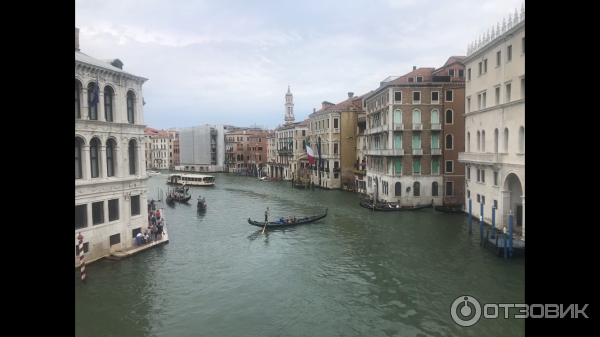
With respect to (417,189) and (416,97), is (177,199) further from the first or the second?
(416,97)

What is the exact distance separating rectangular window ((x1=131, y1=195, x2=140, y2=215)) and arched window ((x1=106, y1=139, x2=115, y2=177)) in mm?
1667

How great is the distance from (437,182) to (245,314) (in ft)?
79.1

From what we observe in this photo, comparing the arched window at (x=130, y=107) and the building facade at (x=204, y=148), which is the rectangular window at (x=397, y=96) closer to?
the arched window at (x=130, y=107)

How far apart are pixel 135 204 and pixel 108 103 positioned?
507 centimetres

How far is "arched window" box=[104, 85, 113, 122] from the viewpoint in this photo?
677 inches

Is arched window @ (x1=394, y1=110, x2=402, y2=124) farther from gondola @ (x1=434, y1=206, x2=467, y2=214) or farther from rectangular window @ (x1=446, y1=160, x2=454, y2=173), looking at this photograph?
gondola @ (x1=434, y1=206, x2=467, y2=214)

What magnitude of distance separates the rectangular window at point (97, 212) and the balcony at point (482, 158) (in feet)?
67.0

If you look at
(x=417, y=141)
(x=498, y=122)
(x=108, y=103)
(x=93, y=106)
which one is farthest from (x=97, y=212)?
(x=417, y=141)

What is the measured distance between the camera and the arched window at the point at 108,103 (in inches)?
677

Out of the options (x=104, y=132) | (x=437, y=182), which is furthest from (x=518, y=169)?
(x=104, y=132)

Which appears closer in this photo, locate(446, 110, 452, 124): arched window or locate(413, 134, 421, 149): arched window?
locate(446, 110, 452, 124): arched window

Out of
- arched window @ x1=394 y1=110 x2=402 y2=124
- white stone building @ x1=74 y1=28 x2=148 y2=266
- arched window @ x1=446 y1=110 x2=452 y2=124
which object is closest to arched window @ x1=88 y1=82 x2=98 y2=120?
white stone building @ x1=74 y1=28 x2=148 y2=266

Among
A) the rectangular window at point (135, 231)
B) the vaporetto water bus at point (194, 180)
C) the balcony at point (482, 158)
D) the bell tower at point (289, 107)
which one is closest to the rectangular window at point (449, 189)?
the balcony at point (482, 158)
